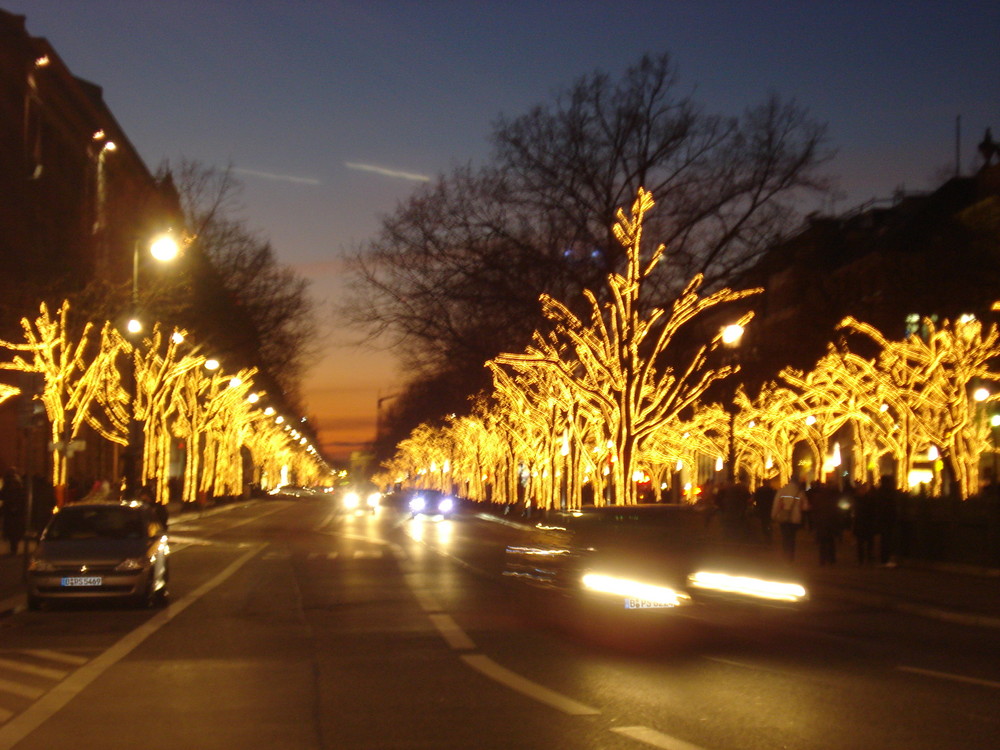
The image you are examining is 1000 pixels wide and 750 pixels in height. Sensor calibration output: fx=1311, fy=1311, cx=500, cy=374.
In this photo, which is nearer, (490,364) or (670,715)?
(670,715)

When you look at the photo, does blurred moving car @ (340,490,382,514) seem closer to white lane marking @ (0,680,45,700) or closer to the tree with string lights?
the tree with string lights

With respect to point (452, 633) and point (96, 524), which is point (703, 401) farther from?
point (452, 633)

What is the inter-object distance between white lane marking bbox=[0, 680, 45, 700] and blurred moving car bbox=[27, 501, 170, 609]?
676 centimetres

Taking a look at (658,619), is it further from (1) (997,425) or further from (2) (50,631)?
(1) (997,425)

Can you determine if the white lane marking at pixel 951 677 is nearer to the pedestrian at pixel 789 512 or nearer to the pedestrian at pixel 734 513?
the pedestrian at pixel 789 512

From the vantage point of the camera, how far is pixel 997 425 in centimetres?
4641

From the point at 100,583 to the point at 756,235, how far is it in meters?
24.3

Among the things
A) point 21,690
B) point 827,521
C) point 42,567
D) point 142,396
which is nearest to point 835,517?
point 827,521

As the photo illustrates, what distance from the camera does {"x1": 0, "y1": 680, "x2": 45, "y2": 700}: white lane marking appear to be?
11.3 m

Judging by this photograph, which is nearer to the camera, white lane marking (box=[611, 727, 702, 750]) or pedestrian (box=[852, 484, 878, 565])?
white lane marking (box=[611, 727, 702, 750])

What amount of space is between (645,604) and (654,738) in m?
5.26

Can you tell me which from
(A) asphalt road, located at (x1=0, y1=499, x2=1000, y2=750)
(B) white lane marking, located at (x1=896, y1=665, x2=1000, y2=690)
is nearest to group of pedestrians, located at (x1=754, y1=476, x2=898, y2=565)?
(A) asphalt road, located at (x1=0, y1=499, x2=1000, y2=750)

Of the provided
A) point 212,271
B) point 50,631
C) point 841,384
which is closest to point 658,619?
point 50,631

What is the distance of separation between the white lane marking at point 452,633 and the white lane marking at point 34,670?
413 centimetres
